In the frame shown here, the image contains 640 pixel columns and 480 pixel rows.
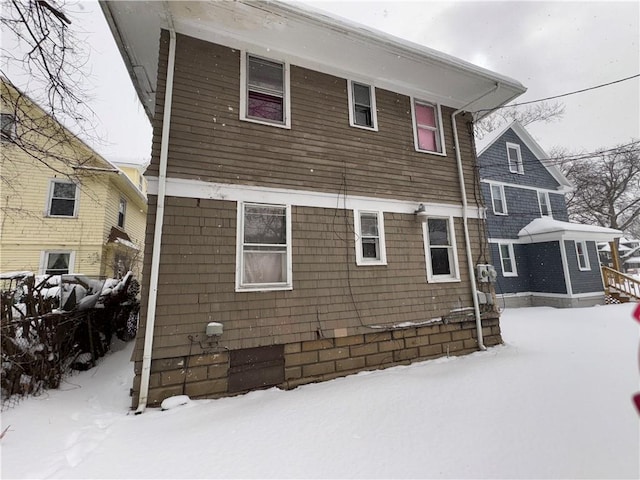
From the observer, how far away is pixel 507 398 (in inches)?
148

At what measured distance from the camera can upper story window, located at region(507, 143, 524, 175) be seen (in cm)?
1417

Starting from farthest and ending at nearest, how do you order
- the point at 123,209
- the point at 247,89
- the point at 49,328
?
1. the point at 123,209
2. the point at 247,89
3. the point at 49,328

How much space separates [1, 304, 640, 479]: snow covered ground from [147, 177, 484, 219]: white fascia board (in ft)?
10.1

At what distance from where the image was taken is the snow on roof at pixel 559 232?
12.3 meters

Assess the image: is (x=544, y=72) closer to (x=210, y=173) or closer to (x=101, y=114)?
(x=210, y=173)

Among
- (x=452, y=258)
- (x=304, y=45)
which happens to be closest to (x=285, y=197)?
(x=304, y=45)

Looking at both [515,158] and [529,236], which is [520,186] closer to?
[515,158]

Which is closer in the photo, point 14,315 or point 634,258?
point 14,315

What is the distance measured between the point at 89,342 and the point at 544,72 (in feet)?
49.9

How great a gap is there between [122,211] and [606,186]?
33.5 m

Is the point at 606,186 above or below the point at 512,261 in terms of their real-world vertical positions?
above

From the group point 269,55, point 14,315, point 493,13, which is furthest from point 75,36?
point 493,13

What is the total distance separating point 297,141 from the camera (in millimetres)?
5520

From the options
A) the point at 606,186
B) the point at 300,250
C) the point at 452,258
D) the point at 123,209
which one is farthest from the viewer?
the point at 606,186
